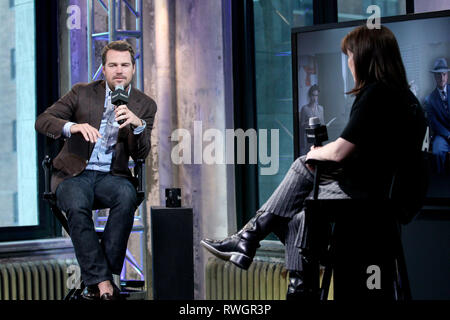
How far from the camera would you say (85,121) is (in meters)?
3.45

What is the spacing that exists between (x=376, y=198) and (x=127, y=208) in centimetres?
138

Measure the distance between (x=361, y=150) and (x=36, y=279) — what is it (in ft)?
8.61

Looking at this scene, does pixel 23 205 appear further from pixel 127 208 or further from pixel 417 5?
pixel 417 5

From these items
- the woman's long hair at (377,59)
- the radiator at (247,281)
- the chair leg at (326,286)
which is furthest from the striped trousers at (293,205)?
the radiator at (247,281)

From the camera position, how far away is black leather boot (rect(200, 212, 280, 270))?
9.00 ft

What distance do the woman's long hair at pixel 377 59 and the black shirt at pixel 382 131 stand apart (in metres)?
0.08

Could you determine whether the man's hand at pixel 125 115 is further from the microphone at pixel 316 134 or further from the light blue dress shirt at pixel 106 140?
the microphone at pixel 316 134

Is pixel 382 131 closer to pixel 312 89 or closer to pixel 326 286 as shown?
pixel 326 286

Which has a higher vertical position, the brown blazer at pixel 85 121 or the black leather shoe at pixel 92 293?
the brown blazer at pixel 85 121

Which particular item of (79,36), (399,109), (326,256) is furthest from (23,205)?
(399,109)

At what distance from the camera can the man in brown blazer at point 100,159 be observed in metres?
3.02

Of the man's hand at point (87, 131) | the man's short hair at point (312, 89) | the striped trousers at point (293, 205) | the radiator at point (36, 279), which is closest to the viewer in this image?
the striped trousers at point (293, 205)

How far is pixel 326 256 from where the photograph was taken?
2.41 meters


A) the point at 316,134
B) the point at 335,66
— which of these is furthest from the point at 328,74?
the point at 316,134
